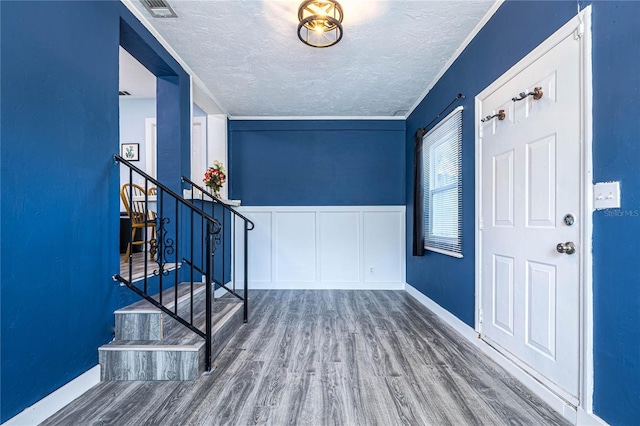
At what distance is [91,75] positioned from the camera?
1.75 m

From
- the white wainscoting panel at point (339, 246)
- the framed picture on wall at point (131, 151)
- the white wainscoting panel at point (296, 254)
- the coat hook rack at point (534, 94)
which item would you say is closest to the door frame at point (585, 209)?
the coat hook rack at point (534, 94)

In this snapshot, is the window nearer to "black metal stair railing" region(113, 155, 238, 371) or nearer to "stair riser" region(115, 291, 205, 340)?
"black metal stair railing" region(113, 155, 238, 371)

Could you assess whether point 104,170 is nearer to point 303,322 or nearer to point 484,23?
point 303,322

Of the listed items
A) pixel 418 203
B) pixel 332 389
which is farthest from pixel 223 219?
pixel 418 203

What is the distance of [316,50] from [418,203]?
208 cm

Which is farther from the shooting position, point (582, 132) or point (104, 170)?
point (104, 170)

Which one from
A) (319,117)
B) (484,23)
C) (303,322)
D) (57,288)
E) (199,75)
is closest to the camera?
(57,288)

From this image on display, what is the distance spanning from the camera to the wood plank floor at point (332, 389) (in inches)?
58.9

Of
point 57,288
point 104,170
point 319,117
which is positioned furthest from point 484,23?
point 57,288

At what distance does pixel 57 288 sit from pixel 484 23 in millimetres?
3348

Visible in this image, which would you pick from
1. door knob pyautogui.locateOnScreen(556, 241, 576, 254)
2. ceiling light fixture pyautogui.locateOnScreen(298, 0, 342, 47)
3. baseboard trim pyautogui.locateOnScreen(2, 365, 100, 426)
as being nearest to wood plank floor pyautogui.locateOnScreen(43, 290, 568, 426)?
baseboard trim pyautogui.locateOnScreen(2, 365, 100, 426)

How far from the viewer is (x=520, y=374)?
1.82 m

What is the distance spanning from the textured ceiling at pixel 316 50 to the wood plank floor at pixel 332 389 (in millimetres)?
2591

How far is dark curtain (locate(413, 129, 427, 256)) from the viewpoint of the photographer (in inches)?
139
